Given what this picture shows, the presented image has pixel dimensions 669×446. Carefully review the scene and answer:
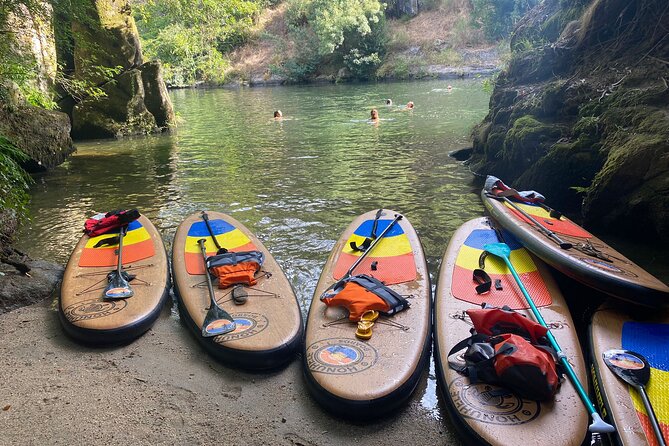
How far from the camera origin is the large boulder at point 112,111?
1323 centimetres

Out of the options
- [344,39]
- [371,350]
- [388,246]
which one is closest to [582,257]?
[388,246]

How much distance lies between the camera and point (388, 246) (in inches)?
193

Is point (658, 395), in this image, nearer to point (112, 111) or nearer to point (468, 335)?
point (468, 335)

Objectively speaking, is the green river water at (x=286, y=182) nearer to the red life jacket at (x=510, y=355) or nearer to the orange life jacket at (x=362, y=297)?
the red life jacket at (x=510, y=355)

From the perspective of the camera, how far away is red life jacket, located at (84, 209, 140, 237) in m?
5.44

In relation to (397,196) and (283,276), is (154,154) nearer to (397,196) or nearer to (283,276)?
(397,196)

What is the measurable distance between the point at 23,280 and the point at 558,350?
4.63 metres

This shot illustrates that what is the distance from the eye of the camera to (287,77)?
113 ft

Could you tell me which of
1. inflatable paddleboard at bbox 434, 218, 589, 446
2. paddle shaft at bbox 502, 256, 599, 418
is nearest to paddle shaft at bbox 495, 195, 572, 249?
inflatable paddleboard at bbox 434, 218, 589, 446

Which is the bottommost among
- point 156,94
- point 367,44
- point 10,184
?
point 10,184

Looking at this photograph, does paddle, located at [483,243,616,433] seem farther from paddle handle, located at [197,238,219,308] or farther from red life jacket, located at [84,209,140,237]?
red life jacket, located at [84,209,140,237]

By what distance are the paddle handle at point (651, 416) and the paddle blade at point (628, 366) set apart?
64mm

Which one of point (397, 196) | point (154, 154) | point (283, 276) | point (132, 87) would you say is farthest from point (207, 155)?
point (283, 276)

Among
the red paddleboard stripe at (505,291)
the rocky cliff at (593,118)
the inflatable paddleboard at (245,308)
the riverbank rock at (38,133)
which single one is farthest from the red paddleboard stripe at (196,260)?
the riverbank rock at (38,133)
